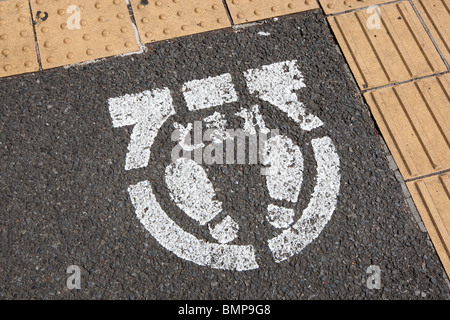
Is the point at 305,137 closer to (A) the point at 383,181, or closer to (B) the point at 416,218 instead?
(A) the point at 383,181

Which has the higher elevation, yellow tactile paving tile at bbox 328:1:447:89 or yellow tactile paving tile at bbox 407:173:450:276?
yellow tactile paving tile at bbox 328:1:447:89

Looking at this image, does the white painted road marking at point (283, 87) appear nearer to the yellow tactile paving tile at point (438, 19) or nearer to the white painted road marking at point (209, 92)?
the white painted road marking at point (209, 92)

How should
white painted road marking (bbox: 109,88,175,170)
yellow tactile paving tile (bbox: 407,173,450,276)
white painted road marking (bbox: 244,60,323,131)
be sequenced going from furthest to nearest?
1. white painted road marking (bbox: 244,60,323,131)
2. white painted road marking (bbox: 109,88,175,170)
3. yellow tactile paving tile (bbox: 407,173,450,276)

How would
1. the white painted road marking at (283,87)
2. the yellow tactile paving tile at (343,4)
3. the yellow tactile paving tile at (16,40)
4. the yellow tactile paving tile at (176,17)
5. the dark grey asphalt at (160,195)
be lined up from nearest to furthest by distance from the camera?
the dark grey asphalt at (160,195) → the white painted road marking at (283,87) → the yellow tactile paving tile at (16,40) → the yellow tactile paving tile at (176,17) → the yellow tactile paving tile at (343,4)

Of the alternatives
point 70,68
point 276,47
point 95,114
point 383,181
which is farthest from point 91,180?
point 383,181

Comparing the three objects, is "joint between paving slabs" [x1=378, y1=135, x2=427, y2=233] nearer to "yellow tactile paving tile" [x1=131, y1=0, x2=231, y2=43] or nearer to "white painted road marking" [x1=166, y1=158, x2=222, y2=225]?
"white painted road marking" [x1=166, y1=158, x2=222, y2=225]

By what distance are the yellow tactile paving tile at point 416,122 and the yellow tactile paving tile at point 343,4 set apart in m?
0.70

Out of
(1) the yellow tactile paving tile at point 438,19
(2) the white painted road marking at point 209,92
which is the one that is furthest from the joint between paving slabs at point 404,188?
(2) the white painted road marking at point 209,92

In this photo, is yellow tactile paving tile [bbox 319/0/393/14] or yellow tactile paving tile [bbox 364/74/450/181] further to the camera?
yellow tactile paving tile [bbox 319/0/393/14]

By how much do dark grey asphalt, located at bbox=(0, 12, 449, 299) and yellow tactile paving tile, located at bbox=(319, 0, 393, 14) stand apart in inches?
12.1

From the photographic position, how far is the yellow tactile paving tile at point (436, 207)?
104 inches

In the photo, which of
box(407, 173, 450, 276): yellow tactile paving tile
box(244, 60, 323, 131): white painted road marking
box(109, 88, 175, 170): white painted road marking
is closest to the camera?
box(407, 173, 450, 276): yellow tactile paving tile

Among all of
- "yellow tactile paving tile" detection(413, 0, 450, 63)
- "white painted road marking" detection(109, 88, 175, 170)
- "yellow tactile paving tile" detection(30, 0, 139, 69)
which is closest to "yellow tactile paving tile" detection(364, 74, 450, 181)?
"yellow tactile paving tile" detection(413, 0, 450, 63)

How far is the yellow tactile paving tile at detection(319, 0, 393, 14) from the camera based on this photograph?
10.9 ft
